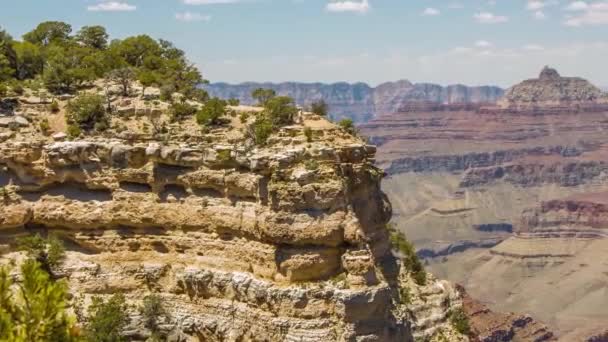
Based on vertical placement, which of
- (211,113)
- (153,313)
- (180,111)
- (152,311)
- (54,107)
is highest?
(54,107)

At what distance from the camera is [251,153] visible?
39.9 m

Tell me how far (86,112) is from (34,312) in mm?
21919

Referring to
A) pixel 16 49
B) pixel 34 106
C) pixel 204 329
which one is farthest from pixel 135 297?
pixel 16 49

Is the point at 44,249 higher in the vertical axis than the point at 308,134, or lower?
lower

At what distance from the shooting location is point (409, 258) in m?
54.8

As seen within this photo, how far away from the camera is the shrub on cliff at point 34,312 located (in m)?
24.6

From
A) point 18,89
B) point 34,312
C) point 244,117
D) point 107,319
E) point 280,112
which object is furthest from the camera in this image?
point 18,89

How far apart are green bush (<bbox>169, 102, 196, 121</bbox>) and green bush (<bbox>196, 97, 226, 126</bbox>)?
1100mm

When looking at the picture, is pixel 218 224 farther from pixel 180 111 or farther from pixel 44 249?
pixel 44 249

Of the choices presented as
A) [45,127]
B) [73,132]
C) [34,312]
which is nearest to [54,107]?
[45,127]

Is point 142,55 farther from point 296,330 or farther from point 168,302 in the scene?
point 296,330

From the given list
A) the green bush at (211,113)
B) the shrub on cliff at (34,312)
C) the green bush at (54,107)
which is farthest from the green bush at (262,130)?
the shrub on cliff at (34,312)

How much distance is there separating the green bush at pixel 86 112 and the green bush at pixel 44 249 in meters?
6.97

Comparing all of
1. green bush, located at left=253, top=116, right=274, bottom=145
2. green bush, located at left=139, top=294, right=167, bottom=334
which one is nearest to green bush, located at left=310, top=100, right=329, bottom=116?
green bush, located at left=253, top=116, right=274, bottom=145
